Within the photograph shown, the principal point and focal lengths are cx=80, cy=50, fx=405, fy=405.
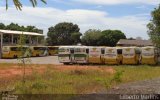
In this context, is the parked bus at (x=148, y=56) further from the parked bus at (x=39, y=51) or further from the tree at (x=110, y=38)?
the tree at (x=110, y=38)

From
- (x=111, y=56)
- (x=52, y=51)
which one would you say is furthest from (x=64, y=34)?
(x=111, y=56)

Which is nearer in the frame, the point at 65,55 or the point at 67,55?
the point at 67,55

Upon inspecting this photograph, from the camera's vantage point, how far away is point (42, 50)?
78.8m

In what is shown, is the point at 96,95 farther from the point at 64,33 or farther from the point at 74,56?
the point at 64,33

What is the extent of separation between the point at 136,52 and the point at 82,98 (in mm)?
39737

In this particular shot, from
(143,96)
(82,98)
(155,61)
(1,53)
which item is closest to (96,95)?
(82,98)

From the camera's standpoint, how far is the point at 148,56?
48.1m

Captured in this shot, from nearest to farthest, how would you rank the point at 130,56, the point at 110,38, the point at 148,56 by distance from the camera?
the point at 148,56 < the point at 130,56 < the point at 110,38

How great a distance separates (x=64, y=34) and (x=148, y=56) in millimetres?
68544

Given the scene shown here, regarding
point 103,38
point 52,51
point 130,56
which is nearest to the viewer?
point 130,56

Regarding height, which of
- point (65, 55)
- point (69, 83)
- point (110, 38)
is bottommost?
point (69, 83)

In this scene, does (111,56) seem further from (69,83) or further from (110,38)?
(110,38)

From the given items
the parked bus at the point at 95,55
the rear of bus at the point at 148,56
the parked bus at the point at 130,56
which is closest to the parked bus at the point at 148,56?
the rear of bus at the point at 148,56

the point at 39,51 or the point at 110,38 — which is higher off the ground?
the point at 110,38
